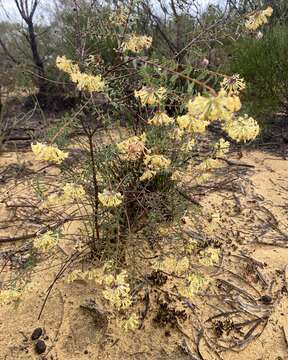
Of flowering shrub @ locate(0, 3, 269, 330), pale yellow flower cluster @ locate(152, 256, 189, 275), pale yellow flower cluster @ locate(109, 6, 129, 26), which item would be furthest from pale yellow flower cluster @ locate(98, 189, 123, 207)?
pale yellow flower cluster @ locate(109, 6, 129, 26)

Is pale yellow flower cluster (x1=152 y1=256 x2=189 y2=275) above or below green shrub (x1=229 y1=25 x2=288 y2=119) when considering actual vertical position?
below

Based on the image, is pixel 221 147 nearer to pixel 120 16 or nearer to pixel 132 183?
pixel 132 183

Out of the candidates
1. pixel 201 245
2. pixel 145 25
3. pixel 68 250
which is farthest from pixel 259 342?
pixel 145 25

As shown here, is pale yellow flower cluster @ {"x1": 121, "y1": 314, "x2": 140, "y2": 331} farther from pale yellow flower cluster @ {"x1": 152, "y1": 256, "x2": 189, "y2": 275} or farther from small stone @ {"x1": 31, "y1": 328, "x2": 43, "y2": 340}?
small stone @ {"x1": 31, "y1": 328, "x2": 43, "y2": 340}

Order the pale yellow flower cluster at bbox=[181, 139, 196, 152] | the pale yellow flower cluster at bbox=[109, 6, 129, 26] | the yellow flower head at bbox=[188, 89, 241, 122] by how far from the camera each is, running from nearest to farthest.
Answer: the yellow flower head at bbox=[188, 89, 241, 122]
the pale yellow flower cluster at bbox=[109, 6, 129, 26]
the pale yellow flower cluster at bbox=[181, 139, 196, 152]

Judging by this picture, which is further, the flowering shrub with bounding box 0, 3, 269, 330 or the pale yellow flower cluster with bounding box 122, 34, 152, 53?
the pale yellow flower cluster with bounding box 122, 34, 152, 53

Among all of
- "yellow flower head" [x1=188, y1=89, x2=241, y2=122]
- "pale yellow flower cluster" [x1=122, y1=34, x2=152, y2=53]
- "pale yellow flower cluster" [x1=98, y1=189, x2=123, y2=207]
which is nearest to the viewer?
"yellow flower head" [x1=188, y1=89, x2=241, y2=122]

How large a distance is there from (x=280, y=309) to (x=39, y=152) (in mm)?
1662

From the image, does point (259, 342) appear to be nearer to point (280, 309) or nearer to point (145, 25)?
point (280, 309)

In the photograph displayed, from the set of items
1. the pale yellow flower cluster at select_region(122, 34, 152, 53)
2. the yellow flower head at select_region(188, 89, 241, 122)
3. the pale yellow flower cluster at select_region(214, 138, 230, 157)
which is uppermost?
the pale yellow flower cluster at select_region(122, 34, 152, 53)

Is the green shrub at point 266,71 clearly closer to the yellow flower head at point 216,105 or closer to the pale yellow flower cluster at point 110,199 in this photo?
the pale yellow flower cluster at point 110,199

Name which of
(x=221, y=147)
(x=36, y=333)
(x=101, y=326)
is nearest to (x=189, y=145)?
(x=221, y=147)

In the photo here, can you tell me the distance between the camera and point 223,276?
106 inches

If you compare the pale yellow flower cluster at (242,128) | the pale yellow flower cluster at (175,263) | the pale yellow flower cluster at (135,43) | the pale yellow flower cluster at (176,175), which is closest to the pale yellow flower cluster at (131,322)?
the pale yellow flower cluster at (175,263)
